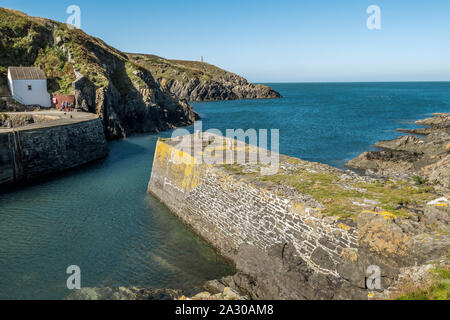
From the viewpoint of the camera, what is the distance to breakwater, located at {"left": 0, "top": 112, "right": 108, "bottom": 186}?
62.1ft

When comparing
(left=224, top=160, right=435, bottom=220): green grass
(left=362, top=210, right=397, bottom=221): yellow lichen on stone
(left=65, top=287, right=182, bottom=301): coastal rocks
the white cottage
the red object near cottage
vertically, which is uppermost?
the white cottage

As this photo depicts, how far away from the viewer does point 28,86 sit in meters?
32.0

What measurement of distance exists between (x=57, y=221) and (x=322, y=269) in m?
12.2

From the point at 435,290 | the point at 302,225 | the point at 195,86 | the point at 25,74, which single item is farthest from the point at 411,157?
the point at 195,86

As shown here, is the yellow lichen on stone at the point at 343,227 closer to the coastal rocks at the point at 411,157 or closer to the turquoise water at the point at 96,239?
the turquoise water at the point at 96,239

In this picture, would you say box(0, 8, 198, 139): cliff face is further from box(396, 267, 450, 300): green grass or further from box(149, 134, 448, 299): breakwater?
box(396, 267, 450, 300): green grass

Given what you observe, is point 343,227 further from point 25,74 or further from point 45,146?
point 25,74

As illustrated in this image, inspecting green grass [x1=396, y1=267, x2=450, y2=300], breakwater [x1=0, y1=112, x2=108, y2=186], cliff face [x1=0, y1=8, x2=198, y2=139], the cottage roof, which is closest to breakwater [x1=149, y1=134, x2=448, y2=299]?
green grass [x1=396, y1=267, x2=450, y2=300]

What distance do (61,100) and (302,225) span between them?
107ft

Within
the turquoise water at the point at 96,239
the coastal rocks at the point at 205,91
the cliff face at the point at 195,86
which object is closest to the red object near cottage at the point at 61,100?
the turquoise water at the point at 96,239

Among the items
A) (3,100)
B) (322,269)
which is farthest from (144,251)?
(3,100)

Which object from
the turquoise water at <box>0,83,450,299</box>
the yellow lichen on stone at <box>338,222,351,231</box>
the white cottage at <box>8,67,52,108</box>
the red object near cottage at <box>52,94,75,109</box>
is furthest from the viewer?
the red object near cottage at <box>52,94,75,109</box>

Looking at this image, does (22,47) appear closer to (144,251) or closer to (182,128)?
(182,128)

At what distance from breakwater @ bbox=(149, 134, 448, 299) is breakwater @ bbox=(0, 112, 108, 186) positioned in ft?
41.8
